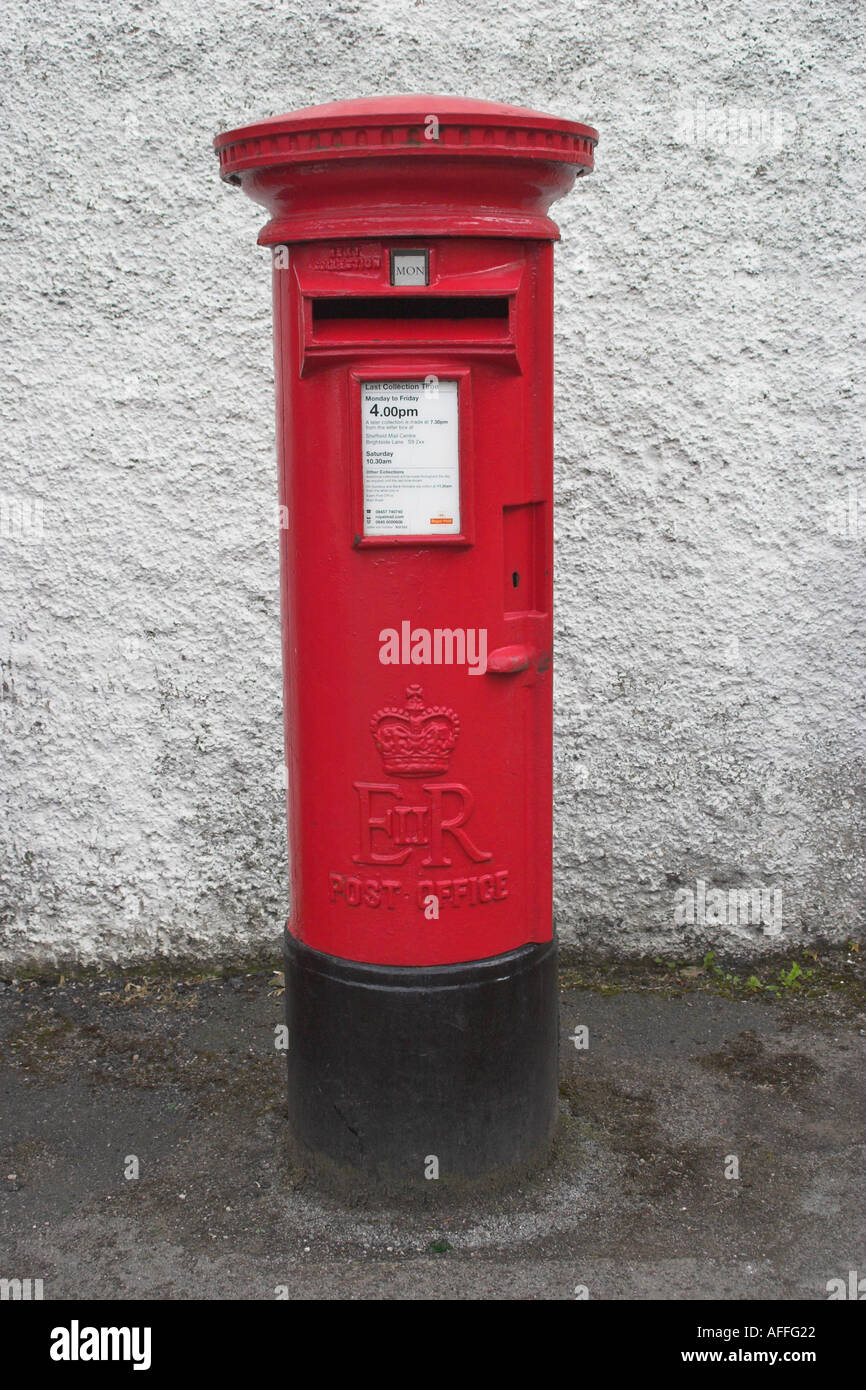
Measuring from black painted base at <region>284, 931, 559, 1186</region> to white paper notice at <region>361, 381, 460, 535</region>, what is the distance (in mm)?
995

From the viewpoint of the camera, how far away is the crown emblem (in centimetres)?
287

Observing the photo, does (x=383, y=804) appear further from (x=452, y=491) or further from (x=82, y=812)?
(x=82, y=812)

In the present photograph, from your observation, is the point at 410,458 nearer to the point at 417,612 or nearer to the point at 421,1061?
the point at 417,612

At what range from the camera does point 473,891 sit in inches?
117

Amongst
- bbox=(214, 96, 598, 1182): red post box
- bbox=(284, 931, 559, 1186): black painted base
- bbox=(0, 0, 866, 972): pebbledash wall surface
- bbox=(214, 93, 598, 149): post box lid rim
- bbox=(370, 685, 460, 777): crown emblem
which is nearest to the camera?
bbox=(214, 93, 598, 149): post box lid rim

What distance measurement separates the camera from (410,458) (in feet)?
9.11

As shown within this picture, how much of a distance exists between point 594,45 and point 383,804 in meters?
2.47

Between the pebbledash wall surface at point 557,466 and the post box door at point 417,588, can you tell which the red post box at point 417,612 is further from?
the pebbledash wall surface at point 557,466

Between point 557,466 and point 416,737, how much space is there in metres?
1.54

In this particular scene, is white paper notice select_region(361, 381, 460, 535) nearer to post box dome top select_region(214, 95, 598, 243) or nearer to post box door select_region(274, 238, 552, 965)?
post box door select_region(274, 238, 552, 965)

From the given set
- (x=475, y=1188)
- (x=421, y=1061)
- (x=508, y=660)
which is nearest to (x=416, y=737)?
(x=508, y=660)

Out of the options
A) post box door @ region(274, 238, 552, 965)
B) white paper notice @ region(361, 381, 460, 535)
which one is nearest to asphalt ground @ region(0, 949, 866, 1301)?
post box door @ region(274, 238, 552, 965)

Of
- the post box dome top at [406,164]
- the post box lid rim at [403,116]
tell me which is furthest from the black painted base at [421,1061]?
the post box lid rim at [403,116]

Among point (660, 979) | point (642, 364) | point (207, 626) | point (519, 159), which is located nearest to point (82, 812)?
point (207, 626)
